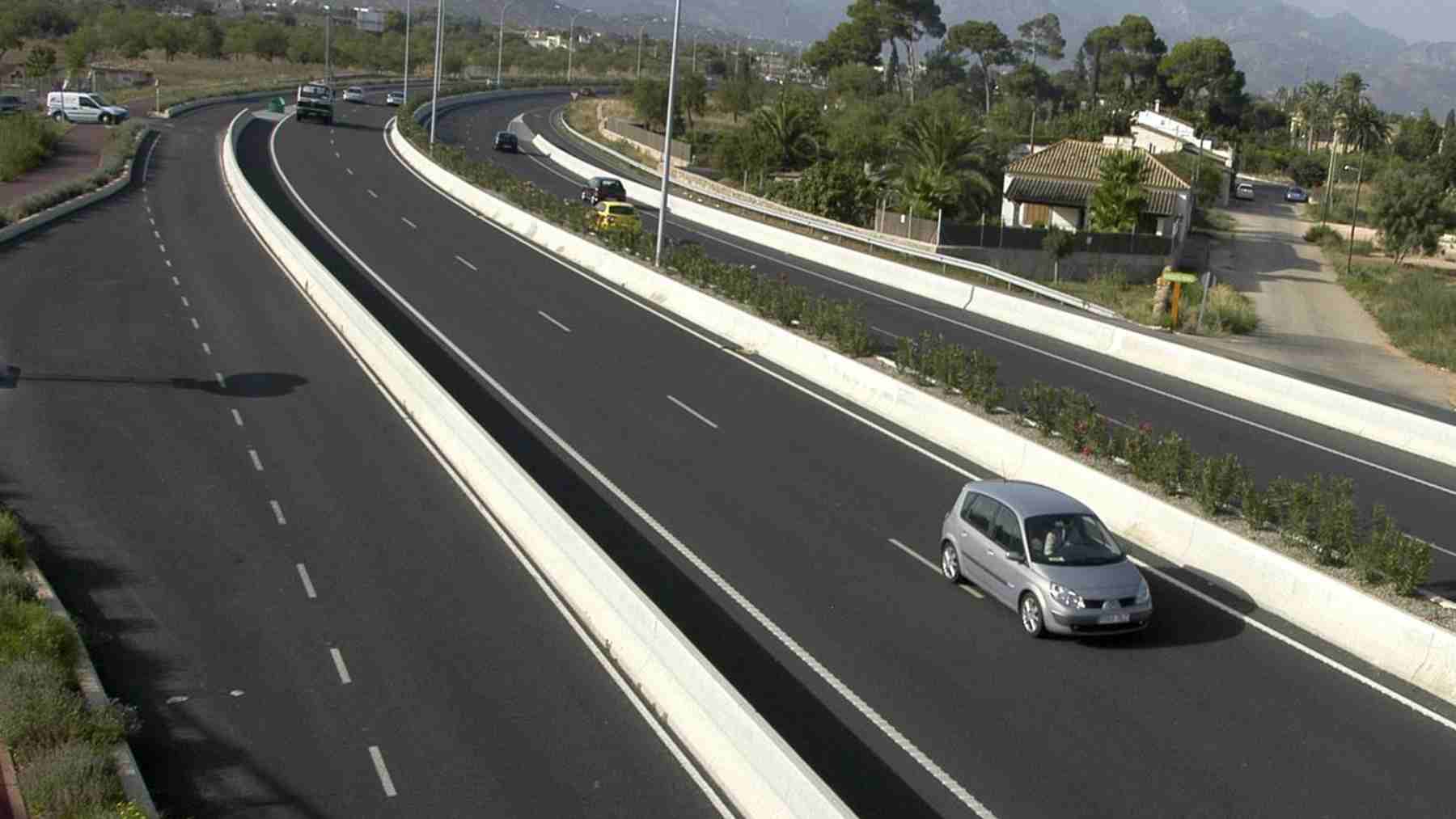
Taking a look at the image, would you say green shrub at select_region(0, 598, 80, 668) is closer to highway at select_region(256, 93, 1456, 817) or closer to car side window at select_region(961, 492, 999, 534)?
highway at select_region(256, 93, 1456, 817)

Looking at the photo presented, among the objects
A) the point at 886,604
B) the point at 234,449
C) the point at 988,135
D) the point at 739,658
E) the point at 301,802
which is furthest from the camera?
the point at 988,135

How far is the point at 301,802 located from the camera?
12.8 meters

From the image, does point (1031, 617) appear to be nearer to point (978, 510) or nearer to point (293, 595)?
point (978, 510)

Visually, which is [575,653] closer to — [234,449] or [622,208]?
[234,449]

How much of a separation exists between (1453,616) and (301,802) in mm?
12160

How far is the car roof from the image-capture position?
58.1 feet

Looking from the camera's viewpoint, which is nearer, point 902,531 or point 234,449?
point 902,531

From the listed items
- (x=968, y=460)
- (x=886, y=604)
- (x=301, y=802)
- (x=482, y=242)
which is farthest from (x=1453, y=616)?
(x=482, y=242)

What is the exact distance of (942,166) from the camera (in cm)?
6256

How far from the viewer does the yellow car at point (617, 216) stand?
5056cm

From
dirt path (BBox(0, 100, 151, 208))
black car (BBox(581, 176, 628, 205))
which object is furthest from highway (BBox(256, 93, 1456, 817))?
black car (BBox(581, 176, 628, 205))

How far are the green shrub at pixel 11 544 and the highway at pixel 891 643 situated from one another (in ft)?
22.7

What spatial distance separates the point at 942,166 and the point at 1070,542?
154 feet

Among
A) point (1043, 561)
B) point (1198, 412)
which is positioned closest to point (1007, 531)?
point (1043, 561)
